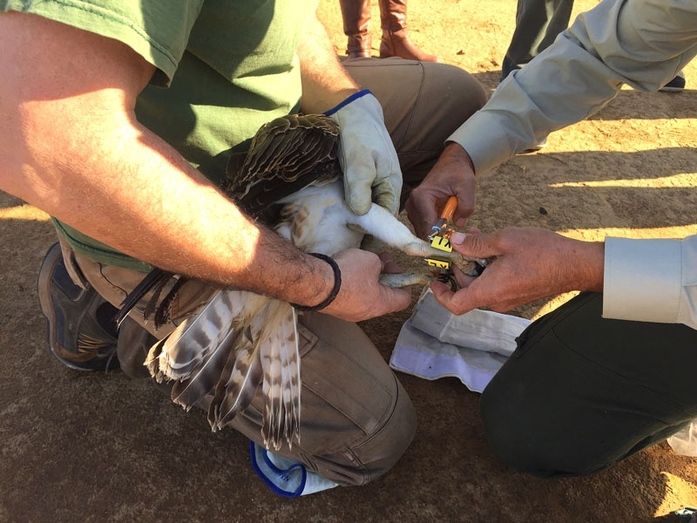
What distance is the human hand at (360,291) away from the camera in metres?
1.78

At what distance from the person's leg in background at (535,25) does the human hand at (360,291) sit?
247 cm

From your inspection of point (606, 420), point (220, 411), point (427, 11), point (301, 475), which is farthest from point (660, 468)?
point (427, 11)

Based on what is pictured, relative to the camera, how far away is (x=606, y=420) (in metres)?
2.02

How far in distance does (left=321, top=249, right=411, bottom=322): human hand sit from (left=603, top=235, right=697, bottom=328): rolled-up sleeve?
2.14 feet

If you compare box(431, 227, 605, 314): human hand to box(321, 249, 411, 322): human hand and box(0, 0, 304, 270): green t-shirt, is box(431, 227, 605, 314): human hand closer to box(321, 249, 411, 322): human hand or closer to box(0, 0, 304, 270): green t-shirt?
box(321, 249, 411, 322): human hand

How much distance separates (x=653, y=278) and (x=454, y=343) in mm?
1120

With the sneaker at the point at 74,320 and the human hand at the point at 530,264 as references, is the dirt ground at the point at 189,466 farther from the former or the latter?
the human hand at the point at 530,264

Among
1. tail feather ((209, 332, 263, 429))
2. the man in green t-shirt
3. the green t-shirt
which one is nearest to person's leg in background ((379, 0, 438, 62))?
the man in green t-shirt

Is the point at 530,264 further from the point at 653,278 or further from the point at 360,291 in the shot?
the point at 360,291

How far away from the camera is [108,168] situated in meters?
1.31

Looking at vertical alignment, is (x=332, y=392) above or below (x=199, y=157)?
below

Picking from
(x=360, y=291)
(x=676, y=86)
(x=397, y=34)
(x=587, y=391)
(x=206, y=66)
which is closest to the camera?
(x=206, y=66)

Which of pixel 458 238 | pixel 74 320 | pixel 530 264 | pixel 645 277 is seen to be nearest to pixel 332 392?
pixel 458 238

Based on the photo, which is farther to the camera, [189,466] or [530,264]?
[189,466]
